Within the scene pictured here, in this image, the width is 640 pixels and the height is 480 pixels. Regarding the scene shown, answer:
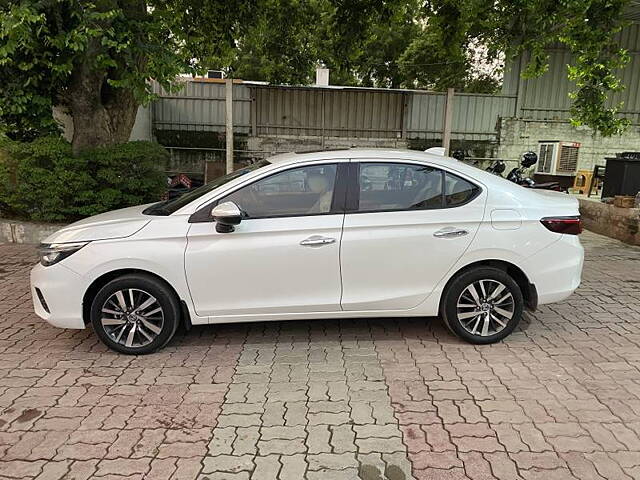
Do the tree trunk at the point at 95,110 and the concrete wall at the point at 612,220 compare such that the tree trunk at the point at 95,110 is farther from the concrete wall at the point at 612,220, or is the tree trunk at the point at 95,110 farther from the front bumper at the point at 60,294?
the concrete wall at the point at 612,220

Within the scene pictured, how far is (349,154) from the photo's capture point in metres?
4.05

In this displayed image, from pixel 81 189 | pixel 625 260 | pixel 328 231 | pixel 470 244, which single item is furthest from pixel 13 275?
pixel 625 260

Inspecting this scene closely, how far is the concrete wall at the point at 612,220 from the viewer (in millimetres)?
8148

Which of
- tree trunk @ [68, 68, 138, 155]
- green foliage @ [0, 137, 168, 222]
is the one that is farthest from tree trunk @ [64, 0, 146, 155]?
green foliage @ [0, 137, 168, 222]

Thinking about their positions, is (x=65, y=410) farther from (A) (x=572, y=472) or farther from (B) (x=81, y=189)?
(B) (x=81, y=189)

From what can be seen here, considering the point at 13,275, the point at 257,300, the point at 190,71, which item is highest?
the point at 190,71

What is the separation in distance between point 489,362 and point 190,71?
4.92 m

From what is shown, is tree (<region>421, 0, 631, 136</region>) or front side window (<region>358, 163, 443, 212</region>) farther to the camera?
tree (<region>421, 0, 631, 136</region>)

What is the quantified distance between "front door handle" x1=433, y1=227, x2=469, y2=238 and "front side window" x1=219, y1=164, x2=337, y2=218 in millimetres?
888

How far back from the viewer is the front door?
372cm

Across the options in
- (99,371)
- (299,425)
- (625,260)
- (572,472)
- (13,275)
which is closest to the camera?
(572,472)

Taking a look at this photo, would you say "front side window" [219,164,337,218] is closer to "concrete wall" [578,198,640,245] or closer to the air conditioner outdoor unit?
"concrete wall" [578,198,640,245]

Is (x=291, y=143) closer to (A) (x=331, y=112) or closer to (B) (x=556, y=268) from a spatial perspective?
(A) (x=331, y=112)

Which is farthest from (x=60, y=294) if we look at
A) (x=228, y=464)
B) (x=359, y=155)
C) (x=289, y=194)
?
(x=359, y=155)
